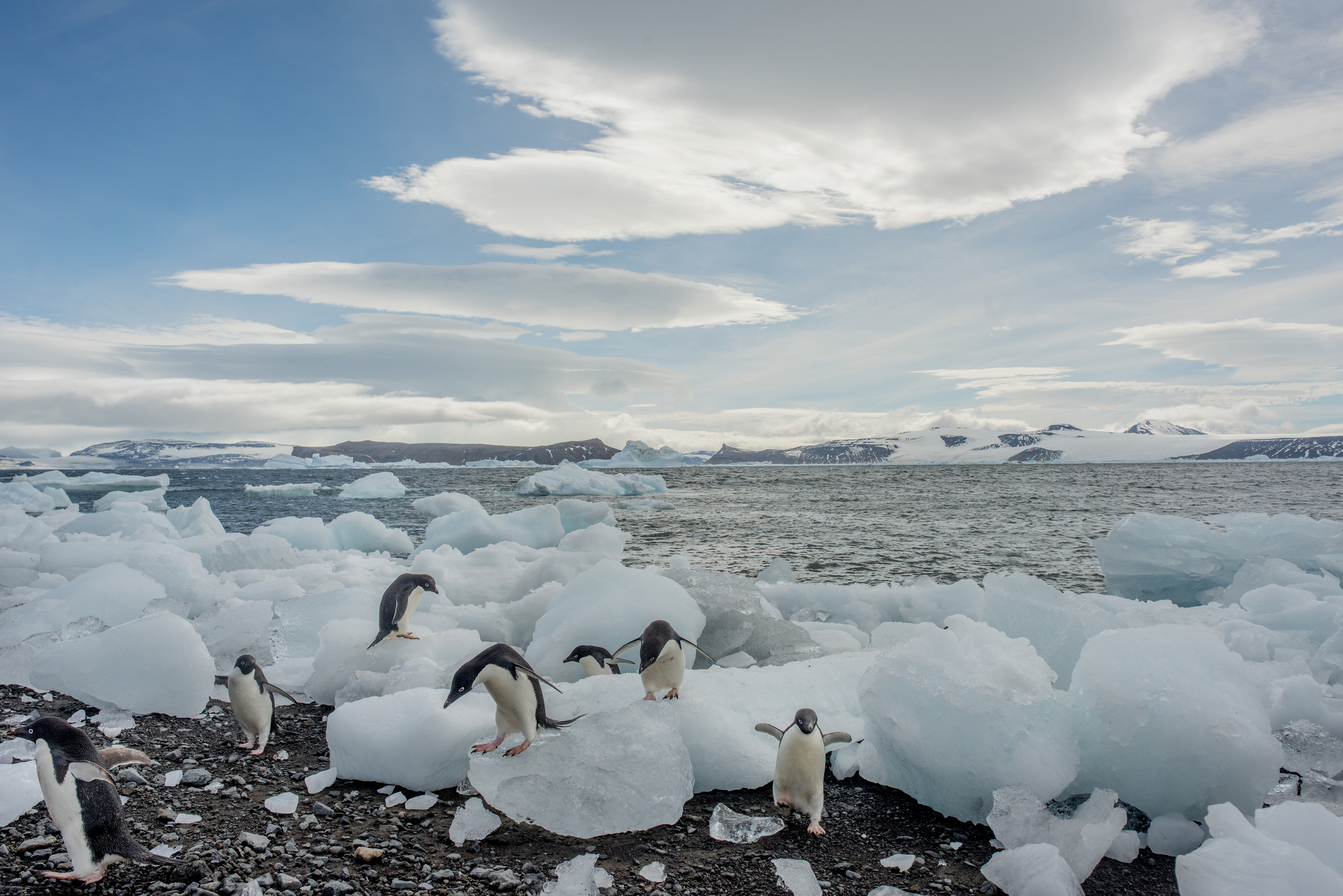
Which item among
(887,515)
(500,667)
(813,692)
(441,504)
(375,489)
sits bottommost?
(887,515)

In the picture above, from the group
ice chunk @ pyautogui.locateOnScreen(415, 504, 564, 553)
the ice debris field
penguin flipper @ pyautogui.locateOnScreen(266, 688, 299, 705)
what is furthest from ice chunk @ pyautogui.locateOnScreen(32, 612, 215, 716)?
ice chunk @ pyautogui.locateOnScreen(415, 504, 564, 553)

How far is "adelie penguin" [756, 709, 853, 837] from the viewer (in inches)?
134

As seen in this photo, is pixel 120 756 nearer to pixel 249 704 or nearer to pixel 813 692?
pixel 249 704

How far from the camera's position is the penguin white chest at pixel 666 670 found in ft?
13.1

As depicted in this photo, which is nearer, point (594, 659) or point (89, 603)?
point (594, 659)

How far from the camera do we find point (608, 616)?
17.6 ft

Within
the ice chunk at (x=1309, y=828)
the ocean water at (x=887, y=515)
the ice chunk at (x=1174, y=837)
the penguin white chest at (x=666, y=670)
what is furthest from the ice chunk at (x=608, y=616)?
the ocean water at (x=887, y=515)

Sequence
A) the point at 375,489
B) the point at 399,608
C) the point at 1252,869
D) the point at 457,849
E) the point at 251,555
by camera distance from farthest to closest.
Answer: the point at 375,489 < the point at 251,555 < the point at 399,608 < the point at 457,849 < the point at 1252,869

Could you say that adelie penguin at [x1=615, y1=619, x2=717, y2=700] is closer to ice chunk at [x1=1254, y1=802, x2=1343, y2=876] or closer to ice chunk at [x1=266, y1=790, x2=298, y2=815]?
ice chunk at [x1=266, y1=790, x2=298, y2=815]

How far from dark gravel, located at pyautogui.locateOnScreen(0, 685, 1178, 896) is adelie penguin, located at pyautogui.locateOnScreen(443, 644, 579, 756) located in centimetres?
41

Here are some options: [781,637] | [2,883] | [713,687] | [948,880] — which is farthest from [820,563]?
[2,883]

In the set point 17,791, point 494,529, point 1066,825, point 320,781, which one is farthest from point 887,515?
point 17,791

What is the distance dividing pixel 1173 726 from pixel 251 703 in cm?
525

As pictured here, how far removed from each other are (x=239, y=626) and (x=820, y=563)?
11.1 meters
